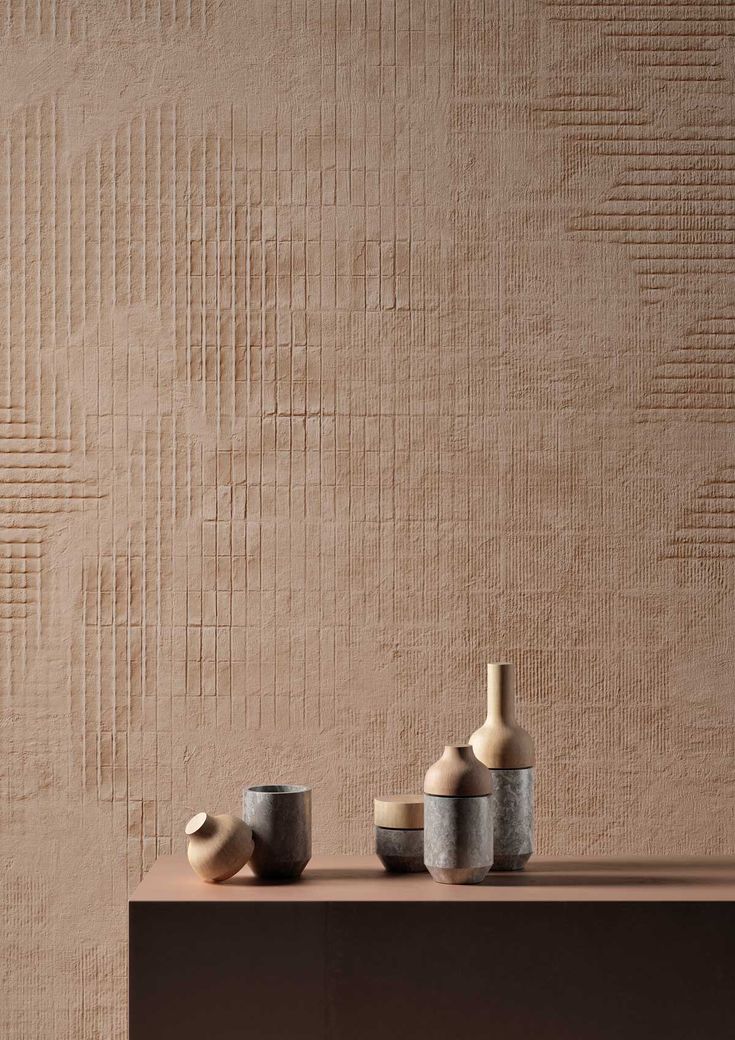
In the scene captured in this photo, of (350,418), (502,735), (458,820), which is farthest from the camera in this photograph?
(350,418)

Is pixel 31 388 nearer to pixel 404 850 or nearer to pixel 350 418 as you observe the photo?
pixel 350 418

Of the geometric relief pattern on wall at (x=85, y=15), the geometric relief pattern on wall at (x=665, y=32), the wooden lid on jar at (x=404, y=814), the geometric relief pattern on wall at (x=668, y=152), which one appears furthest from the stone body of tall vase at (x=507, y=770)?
the geometric relief pattern on wall at (x=85, y=15)

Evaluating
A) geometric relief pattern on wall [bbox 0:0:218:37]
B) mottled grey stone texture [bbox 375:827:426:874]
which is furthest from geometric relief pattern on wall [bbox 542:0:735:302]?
mottled grey stone texture [bbox 375:827:426:874]

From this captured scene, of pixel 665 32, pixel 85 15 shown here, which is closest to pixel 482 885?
pixel 665 32

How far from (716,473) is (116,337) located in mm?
1028

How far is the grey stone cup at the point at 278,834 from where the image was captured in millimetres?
1466

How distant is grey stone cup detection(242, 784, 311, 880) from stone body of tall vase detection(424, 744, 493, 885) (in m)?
0.17

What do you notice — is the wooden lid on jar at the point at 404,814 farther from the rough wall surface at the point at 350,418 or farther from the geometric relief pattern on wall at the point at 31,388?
the geometric relief pattern on wall at the point at 31,388

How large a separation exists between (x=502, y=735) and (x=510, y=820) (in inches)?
4.4

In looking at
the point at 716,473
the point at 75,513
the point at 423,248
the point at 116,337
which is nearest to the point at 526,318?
the point at 423,248

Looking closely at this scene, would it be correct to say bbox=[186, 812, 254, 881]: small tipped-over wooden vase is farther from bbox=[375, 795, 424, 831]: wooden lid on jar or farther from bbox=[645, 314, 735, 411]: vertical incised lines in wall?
bbox=[645, 314, 735, 411]: vertical incised lines in wall

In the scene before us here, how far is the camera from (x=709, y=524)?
188cm

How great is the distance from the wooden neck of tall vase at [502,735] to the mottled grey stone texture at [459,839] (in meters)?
0.10

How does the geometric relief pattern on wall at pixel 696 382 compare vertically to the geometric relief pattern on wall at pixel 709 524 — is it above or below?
above
